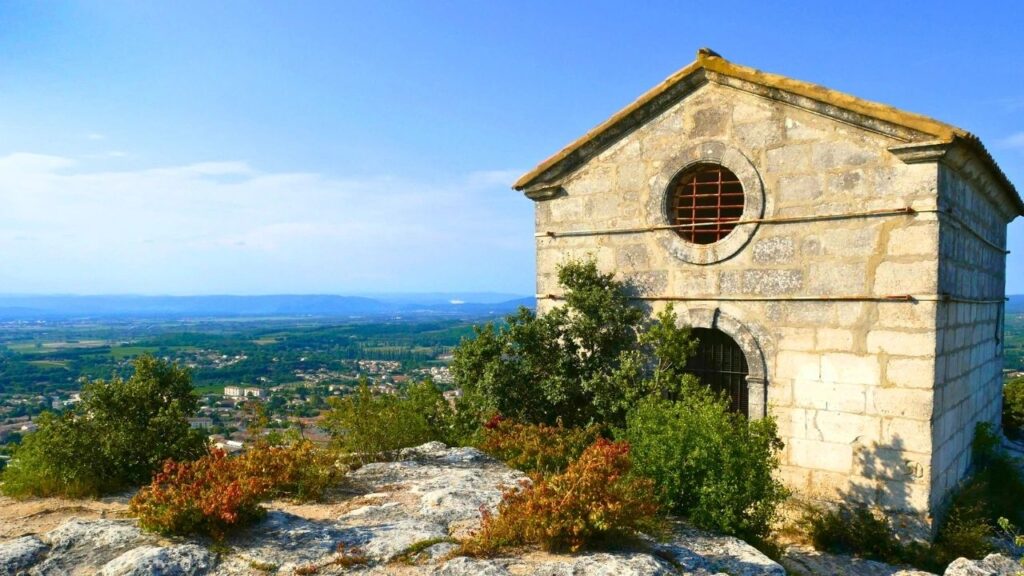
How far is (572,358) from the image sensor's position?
10172 mm

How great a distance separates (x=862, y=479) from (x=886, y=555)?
88cm

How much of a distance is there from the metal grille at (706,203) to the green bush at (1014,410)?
401 inches

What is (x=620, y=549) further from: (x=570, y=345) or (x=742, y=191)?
(x=742, y=191)

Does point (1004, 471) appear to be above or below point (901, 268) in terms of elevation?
below

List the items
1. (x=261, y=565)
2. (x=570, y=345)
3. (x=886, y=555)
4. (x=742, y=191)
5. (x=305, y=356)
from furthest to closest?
(x=305, y=356), (x=570, y=345), (x=742, y=191), (x=886, y=555), (x=261, y=565)

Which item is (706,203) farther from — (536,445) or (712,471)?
(712,471)

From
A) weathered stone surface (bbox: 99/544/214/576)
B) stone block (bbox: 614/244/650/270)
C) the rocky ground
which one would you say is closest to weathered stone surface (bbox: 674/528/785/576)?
the rocky ground

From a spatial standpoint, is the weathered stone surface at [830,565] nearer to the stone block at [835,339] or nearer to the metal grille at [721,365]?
the metal grille at [721,365]

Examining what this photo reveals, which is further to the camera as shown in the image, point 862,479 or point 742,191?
point 742,191

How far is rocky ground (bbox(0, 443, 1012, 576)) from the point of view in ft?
15.8

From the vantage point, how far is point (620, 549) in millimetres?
5289

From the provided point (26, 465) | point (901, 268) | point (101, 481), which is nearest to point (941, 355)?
point (901, 268)

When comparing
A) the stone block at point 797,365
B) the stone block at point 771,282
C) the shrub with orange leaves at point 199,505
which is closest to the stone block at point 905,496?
the stone block at point 797,365

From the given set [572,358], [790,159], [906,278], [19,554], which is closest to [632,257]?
[572,358]
